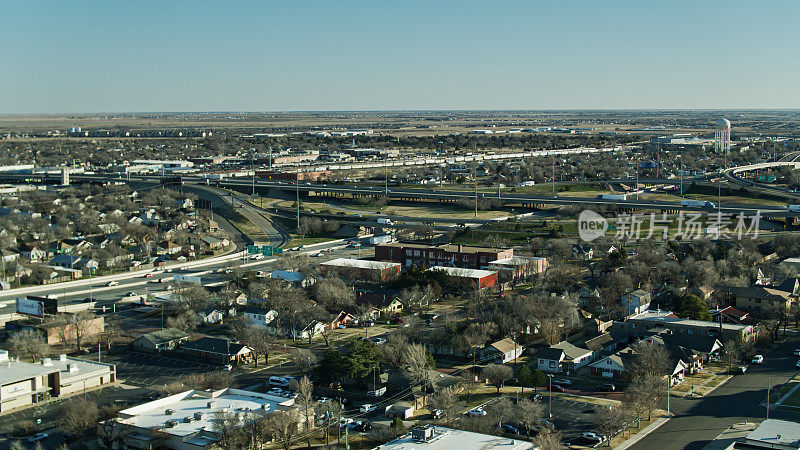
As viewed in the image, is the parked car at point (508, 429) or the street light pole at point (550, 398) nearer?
the parked car at point (508, 429)

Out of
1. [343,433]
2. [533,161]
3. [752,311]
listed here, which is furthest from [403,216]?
[533,161]

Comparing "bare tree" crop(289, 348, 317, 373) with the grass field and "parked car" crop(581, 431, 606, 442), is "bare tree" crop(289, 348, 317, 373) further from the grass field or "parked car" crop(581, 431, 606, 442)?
the grass field

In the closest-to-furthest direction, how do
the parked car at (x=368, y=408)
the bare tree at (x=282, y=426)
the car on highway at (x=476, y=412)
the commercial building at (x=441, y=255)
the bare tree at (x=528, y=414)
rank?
the bare tree at (x=282, y=426) → the bare tree at (x=528, y=414) → the car on highway at (x=476, y=412) → the parked car at (x=368, y=408) → the commercial building at (x=441, y=255)

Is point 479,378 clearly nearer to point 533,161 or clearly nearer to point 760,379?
point 760,379

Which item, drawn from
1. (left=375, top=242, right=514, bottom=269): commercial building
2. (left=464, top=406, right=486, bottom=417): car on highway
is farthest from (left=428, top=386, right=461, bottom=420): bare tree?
(left=375, top=242, right=514, bottom=269): commercial building

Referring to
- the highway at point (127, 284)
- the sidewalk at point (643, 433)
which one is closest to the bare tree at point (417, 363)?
the sidewalk at point (643, 433)

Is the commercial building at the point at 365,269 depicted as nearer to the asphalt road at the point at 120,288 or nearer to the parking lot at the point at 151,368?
the asphalt road at the point at 120,288

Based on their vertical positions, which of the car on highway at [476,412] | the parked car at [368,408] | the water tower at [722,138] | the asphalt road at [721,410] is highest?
the water tower at [722,138]
